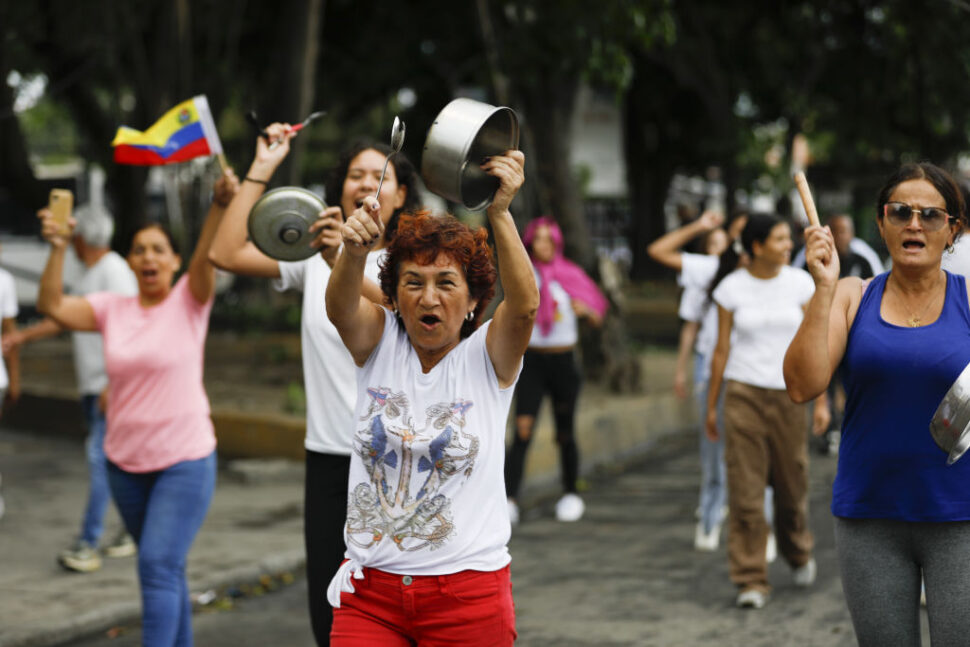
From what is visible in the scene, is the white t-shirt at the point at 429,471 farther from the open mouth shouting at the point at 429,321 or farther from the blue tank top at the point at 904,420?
the blue tank top at the point at 904,420

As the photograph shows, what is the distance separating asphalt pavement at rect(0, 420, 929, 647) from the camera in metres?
6.33

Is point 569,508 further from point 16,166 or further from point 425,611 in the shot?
point 16,166

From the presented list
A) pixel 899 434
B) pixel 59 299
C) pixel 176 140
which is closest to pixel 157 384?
pixel 59 299

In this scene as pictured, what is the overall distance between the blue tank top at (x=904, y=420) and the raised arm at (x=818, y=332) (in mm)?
61

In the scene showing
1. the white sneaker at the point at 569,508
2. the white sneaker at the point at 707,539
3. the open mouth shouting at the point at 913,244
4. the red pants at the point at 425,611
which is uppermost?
the open mouth shouting at the point at 913,244

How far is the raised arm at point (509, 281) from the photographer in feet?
10.9

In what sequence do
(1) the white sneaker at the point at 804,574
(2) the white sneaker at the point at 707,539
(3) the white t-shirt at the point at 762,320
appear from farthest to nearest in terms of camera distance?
(2) the white sneaker at the point at 707,539 < (1) the white sneaker at the point at 804,574 < (3) the white t-shirt at the point at 762,320

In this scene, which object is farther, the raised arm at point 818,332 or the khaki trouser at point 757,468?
the khaki trouser at point 757,468

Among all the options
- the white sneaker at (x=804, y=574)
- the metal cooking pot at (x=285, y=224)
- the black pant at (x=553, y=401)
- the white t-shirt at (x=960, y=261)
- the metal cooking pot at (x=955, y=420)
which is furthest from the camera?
the black pant at (x=553, y=401)

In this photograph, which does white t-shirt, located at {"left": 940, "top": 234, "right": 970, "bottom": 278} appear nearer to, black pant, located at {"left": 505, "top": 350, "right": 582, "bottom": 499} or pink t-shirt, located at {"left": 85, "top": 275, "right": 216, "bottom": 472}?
pink t-shirt, located at {"left": 85, "top": 275, "right": 216, "bottom": 472}

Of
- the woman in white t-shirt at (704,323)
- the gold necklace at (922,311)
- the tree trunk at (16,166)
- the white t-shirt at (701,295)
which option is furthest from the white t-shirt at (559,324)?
the tree trunk at (16,166)

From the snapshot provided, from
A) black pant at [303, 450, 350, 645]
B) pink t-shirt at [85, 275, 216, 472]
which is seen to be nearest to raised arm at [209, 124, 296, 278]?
pink t-shirt at [85, 275, 216, 472]

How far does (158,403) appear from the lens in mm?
5195

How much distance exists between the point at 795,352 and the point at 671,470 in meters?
7.79
